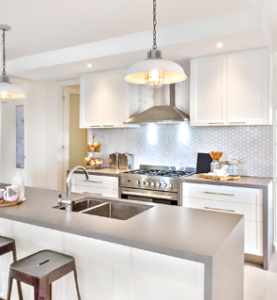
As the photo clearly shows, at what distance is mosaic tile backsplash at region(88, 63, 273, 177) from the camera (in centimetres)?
360

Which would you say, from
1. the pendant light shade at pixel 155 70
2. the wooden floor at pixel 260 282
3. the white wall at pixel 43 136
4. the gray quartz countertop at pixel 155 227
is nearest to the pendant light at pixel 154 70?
the pendant light shade at pixel 155 70

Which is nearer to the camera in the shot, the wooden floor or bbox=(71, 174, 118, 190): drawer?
the wooden floor

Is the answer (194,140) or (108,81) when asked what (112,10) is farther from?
(194,140)

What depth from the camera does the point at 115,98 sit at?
4.31 m

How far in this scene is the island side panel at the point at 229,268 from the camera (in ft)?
4.61

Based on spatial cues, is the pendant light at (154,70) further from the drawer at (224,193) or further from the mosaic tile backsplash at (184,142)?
the mosaic tile backsplash at (184,142)

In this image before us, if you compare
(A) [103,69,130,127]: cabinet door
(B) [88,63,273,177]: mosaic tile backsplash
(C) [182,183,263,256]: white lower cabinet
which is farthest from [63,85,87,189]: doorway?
(C) [182,183,263,256]: white lower cabinet

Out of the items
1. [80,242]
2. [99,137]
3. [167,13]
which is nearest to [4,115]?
[99,137]

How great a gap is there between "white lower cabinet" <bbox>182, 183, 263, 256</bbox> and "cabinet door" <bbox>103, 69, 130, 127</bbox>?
5.38 feet

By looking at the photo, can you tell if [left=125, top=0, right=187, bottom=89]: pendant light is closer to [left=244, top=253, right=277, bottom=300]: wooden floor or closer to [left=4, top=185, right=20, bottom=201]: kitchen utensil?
[left=4, top=185, right=20, bottom=201]: kitchen utensil

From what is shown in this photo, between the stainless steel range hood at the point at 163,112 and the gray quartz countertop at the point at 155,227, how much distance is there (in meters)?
1.71

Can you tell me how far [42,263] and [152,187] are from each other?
203 cm

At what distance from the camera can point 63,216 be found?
1.93 meters

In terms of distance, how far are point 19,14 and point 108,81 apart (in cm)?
171
